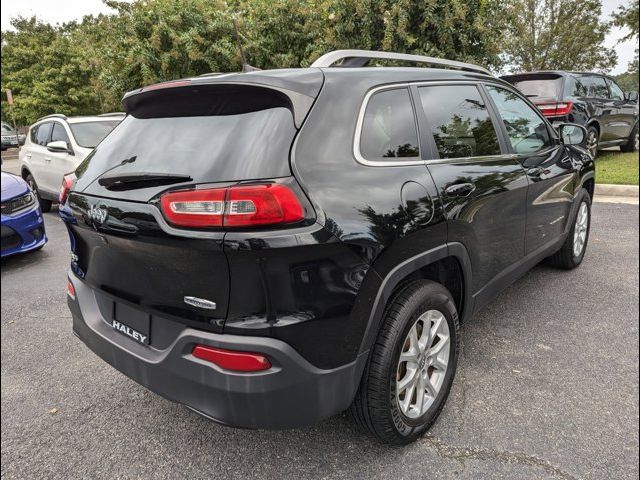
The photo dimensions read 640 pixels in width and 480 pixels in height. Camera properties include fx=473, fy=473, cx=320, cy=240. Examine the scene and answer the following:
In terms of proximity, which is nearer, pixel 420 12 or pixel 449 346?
pixel 449 346

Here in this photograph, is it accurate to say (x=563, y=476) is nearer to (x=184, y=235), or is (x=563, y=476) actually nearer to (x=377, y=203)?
(x=377, y=203)

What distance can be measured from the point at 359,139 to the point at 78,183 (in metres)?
1.42

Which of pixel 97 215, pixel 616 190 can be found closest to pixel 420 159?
pixel 97 215

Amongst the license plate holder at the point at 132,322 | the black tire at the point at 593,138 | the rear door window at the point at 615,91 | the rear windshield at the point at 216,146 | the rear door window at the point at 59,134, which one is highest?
the rear door window at the point at 615,91

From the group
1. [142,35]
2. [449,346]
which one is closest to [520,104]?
[449,346]

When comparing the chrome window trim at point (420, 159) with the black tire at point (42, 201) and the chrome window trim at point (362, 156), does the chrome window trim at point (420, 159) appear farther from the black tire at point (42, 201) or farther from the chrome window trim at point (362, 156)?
the black tire at point (42, 201)

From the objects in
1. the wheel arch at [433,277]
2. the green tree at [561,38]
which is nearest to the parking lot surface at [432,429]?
the wheel arch at [433,277]

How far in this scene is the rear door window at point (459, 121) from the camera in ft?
8.23

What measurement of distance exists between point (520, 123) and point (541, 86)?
613 centimetres

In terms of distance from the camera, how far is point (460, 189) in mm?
2436

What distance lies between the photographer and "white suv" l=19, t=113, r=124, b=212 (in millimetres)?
7102

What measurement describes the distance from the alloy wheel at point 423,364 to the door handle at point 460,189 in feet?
1.95

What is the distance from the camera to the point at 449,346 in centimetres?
245

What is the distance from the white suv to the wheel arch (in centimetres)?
618
